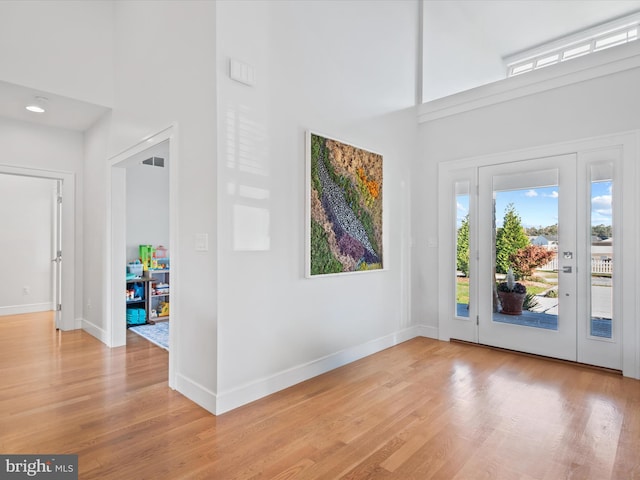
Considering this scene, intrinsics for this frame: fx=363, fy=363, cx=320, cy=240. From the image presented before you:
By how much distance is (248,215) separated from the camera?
2.64m

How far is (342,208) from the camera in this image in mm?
3355

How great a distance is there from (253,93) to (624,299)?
11.8ft

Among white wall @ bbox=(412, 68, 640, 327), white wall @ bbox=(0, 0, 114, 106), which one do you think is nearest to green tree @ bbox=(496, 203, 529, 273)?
white wall @ bbox=(412, 68, 640, 327)

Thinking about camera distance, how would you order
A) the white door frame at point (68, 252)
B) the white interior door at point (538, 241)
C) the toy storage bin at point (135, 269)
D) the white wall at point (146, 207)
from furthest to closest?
the white wall at point (146, 207), the toy storage bin at point (135, 269), the white door frame at point (68, 252), the white interior door at point (538, 241)

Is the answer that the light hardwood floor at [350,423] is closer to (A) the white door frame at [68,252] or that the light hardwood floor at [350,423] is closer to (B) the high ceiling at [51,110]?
(A) the white door frame at [68,252]

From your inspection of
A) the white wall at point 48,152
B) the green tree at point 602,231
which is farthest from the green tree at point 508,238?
the white wall at point 48,152

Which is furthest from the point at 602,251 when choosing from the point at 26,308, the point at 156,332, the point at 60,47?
the point at 26,308

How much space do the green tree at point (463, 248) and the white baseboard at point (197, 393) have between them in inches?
119

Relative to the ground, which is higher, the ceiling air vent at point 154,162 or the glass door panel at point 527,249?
the ceiling air vent at point 154,162

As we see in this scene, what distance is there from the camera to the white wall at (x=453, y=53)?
475 centimetres

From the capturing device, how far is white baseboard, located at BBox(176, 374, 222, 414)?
97.7 inches

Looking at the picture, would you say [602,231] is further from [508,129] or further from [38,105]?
[38,105]

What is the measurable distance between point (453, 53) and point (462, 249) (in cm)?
291

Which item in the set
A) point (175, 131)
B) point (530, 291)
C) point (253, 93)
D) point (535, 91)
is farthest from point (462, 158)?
point (175, 131)
